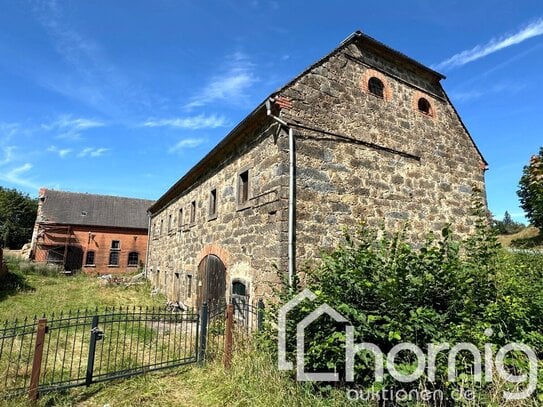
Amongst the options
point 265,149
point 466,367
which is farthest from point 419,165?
point 466,367

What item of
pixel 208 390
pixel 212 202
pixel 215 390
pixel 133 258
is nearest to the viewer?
pixel 215 390

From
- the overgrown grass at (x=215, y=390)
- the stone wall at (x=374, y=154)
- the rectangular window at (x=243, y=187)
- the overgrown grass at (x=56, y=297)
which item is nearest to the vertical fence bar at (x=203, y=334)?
the overgrown grass at (x=215, y=390)

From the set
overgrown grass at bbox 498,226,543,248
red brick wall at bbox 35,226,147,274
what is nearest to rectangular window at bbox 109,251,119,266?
red brick wall at bbox 35,226,147,274

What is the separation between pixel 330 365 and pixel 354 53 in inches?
304

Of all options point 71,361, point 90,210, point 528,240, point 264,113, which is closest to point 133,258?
point 90,210

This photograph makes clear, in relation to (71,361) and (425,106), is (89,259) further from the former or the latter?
(425,106)

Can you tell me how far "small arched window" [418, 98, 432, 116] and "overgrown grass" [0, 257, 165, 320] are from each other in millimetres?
13245

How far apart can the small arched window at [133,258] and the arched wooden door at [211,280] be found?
24494mm

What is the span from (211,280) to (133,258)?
26.0m

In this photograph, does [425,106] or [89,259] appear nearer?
[425,106]

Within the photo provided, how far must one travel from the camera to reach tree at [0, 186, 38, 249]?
45188mm

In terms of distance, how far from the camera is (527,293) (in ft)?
14.7

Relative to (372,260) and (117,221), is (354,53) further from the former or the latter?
(117,221)

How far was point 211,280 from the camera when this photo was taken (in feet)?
32.8
